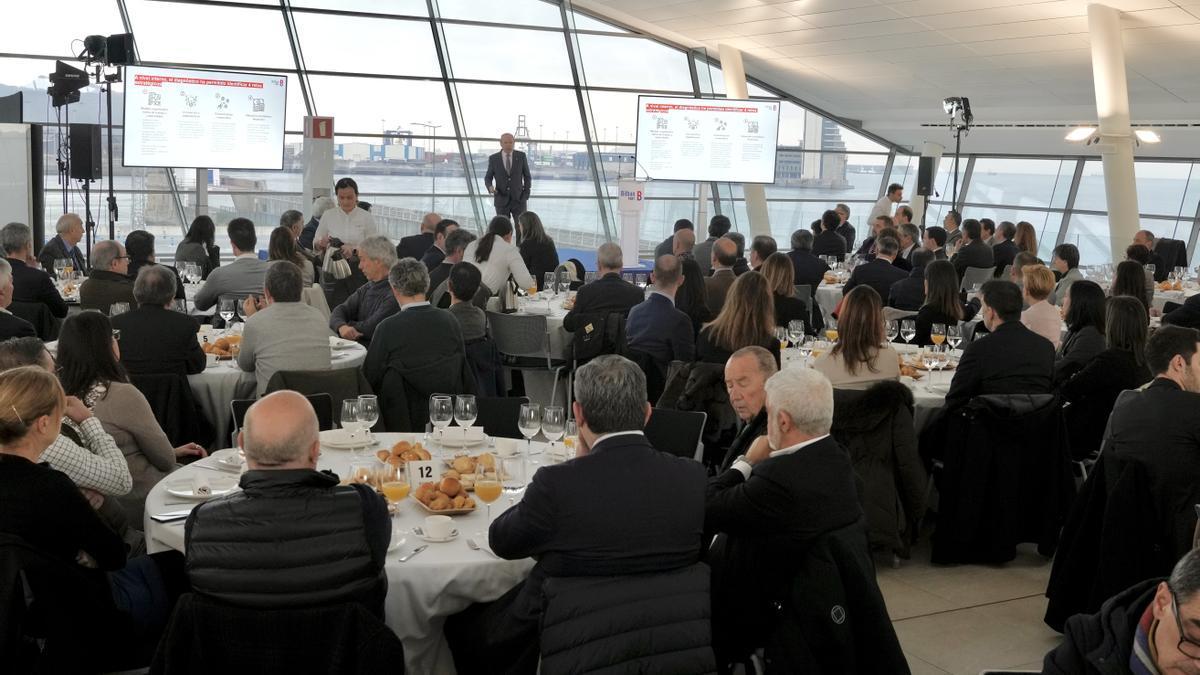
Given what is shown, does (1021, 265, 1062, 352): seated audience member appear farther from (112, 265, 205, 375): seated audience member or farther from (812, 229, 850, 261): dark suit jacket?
(812, 229, 850, 261): dark suit jacket

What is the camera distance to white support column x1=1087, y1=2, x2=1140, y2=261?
1148cm

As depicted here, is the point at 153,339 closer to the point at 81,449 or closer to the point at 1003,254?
the point at 81,449

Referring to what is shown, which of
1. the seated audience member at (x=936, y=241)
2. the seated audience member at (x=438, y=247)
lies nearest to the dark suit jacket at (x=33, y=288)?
the seated audience member at (x=438, y=247)

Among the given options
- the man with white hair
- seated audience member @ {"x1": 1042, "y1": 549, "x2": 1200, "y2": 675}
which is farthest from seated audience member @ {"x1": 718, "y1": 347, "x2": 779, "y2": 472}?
the man with white hair

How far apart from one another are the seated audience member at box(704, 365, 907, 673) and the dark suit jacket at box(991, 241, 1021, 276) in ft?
30.4

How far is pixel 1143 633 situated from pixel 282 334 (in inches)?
175

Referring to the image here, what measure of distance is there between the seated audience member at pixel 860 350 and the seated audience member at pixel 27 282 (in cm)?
514

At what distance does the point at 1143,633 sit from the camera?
214 cm

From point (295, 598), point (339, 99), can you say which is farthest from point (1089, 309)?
point (339, 99)

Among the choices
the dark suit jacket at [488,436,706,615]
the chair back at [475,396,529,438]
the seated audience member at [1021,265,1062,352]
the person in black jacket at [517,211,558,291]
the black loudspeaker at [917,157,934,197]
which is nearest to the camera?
the dark suit jacket at [488,436,706,615]

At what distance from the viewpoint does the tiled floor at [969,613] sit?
4.48m

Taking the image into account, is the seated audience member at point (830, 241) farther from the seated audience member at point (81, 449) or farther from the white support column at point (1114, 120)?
the seated audience member at point (81, 449)

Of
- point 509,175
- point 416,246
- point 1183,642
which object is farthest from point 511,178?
point 1183,642

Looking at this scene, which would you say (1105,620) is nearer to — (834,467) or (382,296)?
(834,467)
